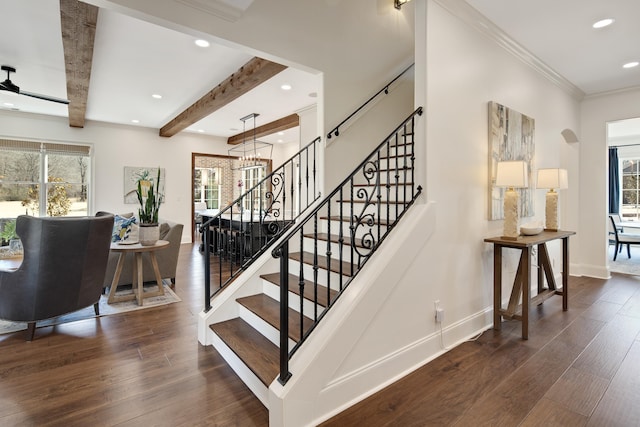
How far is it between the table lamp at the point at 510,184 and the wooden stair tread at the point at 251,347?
2.32m

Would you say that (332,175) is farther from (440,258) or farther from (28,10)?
(28,10)

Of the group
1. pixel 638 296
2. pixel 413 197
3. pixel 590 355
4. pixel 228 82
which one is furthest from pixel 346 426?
pixel 638 296

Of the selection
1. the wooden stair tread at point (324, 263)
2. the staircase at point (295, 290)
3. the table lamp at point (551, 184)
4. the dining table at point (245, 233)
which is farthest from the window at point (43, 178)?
the table lamp at point (551, 184)

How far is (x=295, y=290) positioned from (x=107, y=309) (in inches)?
98.4

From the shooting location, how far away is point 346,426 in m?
1.70

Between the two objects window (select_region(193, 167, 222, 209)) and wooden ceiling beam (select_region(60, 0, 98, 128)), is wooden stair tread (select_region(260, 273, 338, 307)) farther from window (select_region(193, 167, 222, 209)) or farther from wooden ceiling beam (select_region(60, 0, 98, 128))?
window (select_region(193, 167, 222, 209))

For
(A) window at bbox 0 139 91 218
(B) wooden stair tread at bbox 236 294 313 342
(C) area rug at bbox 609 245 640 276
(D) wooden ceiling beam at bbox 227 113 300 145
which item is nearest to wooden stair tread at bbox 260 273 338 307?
(B) wooden stair tread at bbox 236 294 313 342

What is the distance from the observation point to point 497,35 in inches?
118

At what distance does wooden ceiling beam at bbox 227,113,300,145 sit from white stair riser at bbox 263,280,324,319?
431 cm

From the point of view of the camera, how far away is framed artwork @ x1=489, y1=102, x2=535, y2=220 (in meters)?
3.01

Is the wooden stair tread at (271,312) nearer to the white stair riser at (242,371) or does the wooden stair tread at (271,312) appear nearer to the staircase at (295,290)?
the staircase at (295,290)

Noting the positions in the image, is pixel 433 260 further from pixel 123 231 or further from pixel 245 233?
pixel 123 231

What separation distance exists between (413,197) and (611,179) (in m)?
9.28

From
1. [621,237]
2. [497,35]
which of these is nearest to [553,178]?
[497,35]
